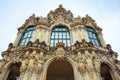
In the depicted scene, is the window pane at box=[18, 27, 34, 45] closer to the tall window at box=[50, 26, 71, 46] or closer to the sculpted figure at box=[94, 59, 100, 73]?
the tall window at box=[50, 26, 71, 46]

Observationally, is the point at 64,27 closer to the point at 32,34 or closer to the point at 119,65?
the point at 32,34

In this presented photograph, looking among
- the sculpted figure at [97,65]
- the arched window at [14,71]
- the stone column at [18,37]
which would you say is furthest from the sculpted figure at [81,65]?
the stone column at [18,37]

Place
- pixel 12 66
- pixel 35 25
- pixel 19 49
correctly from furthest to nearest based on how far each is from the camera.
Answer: pixel 35 25 < pixel 19 49 < pixel 12 66

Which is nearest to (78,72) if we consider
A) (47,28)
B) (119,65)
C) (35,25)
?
(119,65)

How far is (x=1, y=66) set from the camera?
19.5 meters

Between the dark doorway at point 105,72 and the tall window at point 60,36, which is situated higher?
the tall window at point 60,36

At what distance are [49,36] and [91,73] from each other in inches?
333

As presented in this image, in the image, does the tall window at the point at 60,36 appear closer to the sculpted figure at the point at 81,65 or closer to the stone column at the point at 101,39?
the stone column at the point at 101,39

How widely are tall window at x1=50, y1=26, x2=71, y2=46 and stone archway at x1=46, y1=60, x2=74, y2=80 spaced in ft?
10.7

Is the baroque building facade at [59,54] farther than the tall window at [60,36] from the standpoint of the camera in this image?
No

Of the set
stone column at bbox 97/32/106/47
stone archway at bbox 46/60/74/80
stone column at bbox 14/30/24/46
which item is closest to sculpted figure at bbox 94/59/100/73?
stone archway at bbox 46/60/74/80

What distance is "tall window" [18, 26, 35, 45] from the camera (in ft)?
77.5

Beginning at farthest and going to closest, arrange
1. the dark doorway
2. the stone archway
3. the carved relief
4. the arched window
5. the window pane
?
the window pane → the dark doorway → the arched window → the stone archway → the carved relief

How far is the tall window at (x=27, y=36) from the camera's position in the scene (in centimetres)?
2362
